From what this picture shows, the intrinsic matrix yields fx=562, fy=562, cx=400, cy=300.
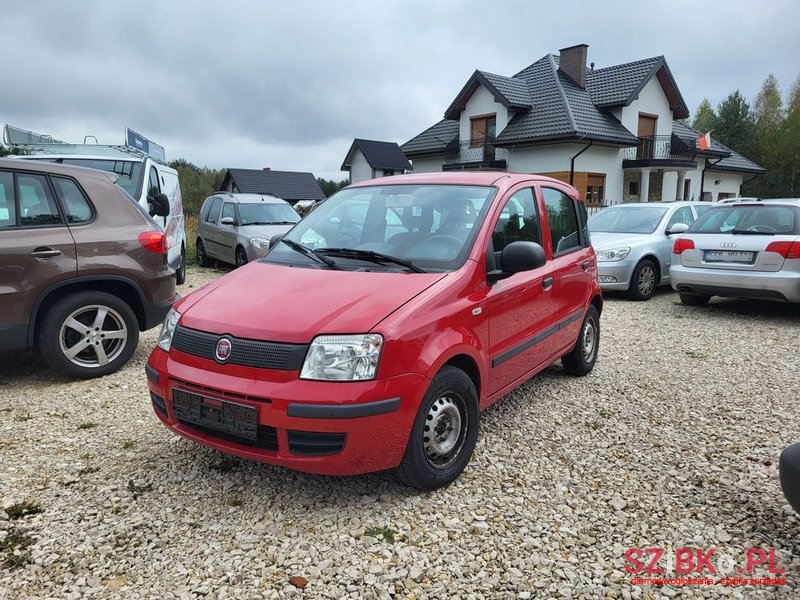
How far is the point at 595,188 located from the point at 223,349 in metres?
25.5

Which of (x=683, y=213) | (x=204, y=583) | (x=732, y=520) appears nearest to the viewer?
(x=204, y=583)

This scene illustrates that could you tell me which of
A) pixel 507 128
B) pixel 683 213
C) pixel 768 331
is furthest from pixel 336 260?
pixel 507 128

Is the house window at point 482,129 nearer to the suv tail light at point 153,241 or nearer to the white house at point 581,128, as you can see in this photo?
the white house at point 581,128

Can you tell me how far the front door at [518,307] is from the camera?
359 cm

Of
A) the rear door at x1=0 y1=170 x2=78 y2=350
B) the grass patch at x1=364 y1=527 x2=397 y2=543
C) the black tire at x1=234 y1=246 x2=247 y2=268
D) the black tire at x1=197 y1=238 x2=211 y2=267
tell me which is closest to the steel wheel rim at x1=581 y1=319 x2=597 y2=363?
the grass patch at x1=364 y1=527 x2=397 y2=543

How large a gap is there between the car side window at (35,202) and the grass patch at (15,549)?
2820 millimetres

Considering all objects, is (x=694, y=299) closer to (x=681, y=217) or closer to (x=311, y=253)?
(x=681, y=217)

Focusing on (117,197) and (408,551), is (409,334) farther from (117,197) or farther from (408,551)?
(117,197)

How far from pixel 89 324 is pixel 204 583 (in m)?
3.30

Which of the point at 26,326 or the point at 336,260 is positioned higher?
the point at 336,260

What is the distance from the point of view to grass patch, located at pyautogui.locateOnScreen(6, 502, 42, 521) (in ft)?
9.60

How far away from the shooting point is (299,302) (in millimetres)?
3002

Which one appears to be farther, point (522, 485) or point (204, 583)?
point (522, 485)

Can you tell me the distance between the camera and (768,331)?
723 centimetres
